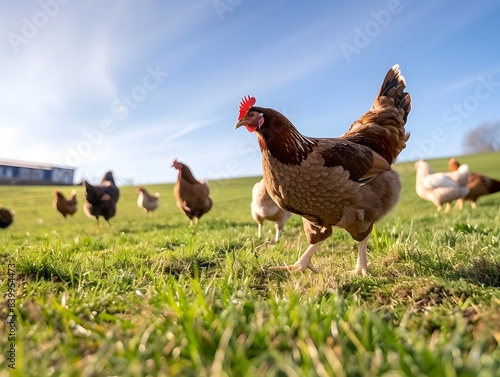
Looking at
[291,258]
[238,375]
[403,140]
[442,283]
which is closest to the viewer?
[238,375]

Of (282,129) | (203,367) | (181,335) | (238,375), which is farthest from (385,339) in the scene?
(282,129)

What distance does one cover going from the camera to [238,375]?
1402 millimetres

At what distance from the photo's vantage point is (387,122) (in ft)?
14.1

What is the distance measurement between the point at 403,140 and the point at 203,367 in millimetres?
3927

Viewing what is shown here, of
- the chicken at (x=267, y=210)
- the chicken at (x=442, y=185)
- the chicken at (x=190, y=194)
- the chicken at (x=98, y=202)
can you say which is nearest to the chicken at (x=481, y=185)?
the chicken at (x=442, y=185)

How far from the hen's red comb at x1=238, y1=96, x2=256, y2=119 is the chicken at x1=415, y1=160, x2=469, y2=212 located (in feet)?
32.9

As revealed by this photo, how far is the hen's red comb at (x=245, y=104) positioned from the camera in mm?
3354

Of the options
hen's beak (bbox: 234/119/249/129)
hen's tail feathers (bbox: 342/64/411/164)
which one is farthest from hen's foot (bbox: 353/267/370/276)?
hen's beak (bbox: 234/119/249/129)

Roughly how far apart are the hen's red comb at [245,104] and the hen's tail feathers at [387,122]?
4.10ft

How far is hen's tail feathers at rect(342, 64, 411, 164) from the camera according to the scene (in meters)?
4.07

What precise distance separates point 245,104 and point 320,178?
3.46 ft

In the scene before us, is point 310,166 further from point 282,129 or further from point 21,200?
point 21,200

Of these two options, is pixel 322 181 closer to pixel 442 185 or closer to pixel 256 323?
pixel 256 323

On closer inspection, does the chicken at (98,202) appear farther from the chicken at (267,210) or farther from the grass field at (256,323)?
the grass field at (256,323)
